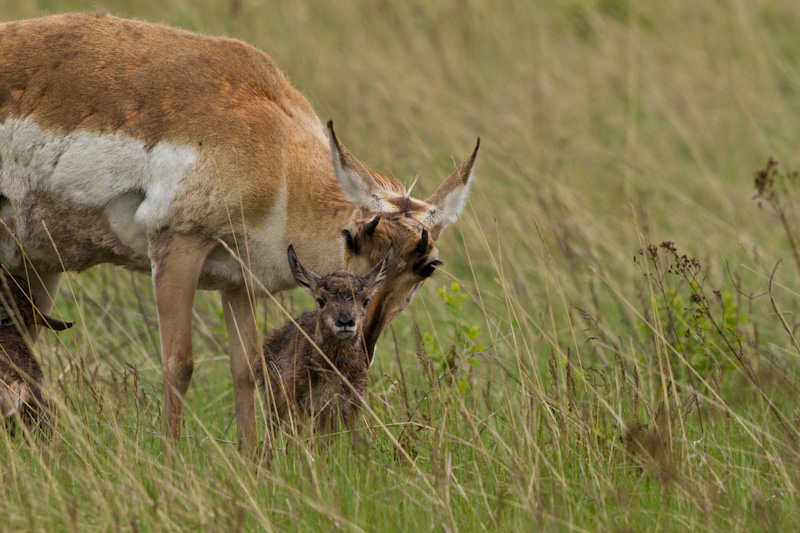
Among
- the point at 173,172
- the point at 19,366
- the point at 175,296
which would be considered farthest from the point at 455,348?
the point at 19,366

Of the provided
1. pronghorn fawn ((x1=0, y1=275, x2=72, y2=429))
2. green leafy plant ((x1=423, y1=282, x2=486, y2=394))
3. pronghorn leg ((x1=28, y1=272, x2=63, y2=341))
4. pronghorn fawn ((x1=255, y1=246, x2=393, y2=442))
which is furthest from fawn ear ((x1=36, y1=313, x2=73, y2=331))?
green leafy plant ((x1=423, y1=282, x2=486, y2=394))

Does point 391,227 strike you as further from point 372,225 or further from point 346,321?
point 346,321

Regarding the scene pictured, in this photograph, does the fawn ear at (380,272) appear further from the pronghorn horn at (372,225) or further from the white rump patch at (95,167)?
the white rump patch at (95,167)

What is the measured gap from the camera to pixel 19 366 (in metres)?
5.89

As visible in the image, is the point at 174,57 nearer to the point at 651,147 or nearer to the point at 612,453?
the point at 612,453

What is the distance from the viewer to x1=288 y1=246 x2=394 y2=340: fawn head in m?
5.09

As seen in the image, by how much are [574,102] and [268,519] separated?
30.4 ft

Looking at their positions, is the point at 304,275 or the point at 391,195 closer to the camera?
the point at 304,275

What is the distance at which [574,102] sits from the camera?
1269 centimetres

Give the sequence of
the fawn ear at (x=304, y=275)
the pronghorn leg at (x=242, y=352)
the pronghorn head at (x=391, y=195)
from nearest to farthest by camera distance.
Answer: the fawn ear at (x=304, y=275) → the pronghorn head at (x=391, y=195) → the pronghorn leg at (x=242, y=352)

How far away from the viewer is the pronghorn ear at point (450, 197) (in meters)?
5.64

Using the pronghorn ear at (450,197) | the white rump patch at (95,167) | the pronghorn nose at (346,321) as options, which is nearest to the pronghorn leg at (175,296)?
the white rump patch at (95,167)

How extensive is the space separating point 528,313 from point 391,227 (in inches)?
122

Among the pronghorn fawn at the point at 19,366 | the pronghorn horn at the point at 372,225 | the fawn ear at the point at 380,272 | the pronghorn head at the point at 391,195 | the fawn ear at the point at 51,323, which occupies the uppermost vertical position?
the pronghorn head at the point at 391,195
